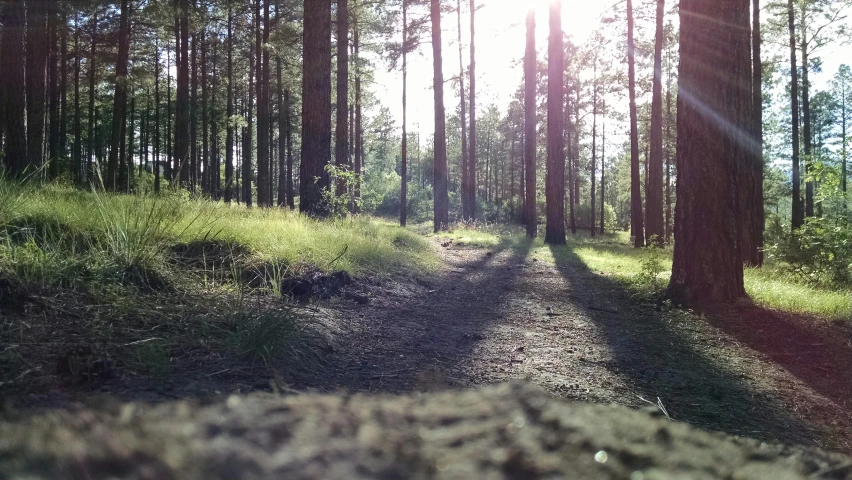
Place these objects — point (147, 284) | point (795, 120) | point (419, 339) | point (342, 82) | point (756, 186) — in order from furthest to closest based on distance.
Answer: point (795, 120)
point (342, 82)
point (756, 186)
point (419, 339)
point (147, 284)

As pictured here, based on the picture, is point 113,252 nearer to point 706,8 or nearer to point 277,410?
point 277,410

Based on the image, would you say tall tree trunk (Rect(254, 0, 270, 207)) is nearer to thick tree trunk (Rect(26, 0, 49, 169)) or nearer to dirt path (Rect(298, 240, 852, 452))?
thick tree trunk (Rect(26, 0, 49, 169))

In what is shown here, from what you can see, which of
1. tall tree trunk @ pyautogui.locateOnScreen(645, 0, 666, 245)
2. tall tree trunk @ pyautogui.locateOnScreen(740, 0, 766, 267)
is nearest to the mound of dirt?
tall tree trunk @ pyautogui.locateOnScreen(740, 0, 766, 267)

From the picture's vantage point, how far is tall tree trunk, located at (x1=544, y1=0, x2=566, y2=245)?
16.7 m

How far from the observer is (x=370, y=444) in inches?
20.7

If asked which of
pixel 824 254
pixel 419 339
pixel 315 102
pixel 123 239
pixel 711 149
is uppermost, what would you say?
pixel 315 102

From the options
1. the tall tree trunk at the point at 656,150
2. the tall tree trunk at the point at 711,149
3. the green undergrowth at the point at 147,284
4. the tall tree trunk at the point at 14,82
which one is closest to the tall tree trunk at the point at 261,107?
the tall tree trunk at the point at 14,82

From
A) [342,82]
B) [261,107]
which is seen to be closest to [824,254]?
[342,82]

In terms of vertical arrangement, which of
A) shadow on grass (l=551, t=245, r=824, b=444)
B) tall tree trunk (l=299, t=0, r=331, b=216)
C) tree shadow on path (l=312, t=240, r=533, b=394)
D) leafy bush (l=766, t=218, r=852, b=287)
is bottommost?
shadow on grass (l=551, t=245, r=824, b=444)

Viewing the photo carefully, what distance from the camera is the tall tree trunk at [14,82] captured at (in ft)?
32.5

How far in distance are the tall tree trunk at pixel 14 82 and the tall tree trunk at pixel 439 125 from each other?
567 inches

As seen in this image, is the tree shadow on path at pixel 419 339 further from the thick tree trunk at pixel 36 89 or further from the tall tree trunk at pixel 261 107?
the tall tree trunk at pixel 261 107

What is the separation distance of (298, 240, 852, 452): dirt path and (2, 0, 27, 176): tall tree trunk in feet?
27.8

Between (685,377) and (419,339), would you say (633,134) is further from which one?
(419,339)
